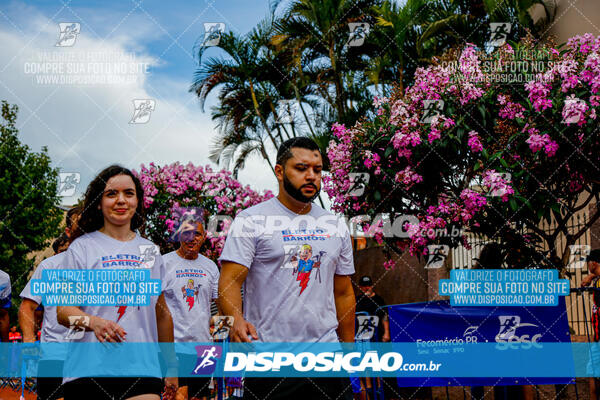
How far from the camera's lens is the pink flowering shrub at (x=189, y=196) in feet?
40.6

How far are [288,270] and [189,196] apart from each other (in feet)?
32.3

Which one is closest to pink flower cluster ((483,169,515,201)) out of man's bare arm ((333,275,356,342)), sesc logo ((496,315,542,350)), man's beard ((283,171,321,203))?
sesc logo ((496,315,542,350))

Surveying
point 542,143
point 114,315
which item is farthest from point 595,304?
point 114,315

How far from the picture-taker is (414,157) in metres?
7.60

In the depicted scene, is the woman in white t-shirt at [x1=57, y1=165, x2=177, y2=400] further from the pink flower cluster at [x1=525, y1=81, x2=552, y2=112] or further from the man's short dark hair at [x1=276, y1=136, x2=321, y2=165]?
the pink flower cluster at [x1=525, y1=81, x2=552, y2=112]

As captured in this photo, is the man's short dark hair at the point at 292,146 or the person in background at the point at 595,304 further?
the person in background at the point at 595,304

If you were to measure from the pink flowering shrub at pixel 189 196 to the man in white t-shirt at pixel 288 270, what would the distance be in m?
8.68

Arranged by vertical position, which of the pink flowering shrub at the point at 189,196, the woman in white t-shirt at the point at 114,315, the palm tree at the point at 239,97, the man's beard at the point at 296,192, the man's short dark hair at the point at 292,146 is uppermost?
the palm tree at the point at 239,97

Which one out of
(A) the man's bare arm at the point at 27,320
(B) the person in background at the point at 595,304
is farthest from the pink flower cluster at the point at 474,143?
(A) the man's bare arm at the point at 27,320

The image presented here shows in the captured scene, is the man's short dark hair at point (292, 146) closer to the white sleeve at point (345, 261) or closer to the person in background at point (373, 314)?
the white sleeve at point (345, 261)

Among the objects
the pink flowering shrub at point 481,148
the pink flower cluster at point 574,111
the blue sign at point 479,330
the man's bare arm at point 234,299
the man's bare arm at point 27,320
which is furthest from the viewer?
the pink flowering shrub at point 481,148

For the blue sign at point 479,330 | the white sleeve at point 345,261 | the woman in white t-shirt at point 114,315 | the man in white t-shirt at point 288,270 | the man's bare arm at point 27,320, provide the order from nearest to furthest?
1. the woman in white t-shirt at point 114,315
2. the man in white t-shirt at point 288,270
3. the white sleeve at point 345,261
4. the man's bare arm at point 27,320
5. the blue sign at point 479,330

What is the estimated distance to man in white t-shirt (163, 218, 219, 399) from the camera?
20.7 feet

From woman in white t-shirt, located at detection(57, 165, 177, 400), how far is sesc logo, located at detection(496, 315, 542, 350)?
13.3 ft
